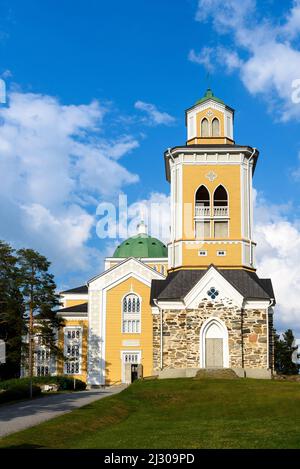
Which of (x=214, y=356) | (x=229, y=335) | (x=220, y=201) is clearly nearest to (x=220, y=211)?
(x=220, y=201)

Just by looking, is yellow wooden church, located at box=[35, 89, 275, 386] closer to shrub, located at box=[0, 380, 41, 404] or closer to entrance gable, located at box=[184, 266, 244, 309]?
entrance gable, located at box=[184, 266, 244, 309]

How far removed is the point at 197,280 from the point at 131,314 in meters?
14.7

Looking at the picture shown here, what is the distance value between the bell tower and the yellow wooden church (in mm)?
64

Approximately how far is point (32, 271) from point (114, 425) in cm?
2688

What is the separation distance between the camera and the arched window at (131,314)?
53.0 m

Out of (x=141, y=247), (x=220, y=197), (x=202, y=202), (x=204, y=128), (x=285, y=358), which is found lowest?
(x=285, y=358)

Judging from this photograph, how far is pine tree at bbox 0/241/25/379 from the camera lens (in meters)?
42.1

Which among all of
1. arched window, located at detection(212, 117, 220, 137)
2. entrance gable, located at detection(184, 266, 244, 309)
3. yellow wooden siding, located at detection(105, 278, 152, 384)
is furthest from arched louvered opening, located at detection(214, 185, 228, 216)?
yellow wooden siding, located at detection(105, 278, 152, 384)

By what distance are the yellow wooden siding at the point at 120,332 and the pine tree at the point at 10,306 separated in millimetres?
7462

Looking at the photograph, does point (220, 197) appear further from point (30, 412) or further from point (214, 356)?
point (30, 412)

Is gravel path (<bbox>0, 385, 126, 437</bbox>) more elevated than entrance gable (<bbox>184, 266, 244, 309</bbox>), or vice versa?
entrance gable (<bbox>184, 266, 244, 309</bbox>)

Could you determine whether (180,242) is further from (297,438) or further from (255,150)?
(297,438)

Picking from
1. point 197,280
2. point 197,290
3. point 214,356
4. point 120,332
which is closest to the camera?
point 214,356

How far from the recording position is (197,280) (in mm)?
39781
